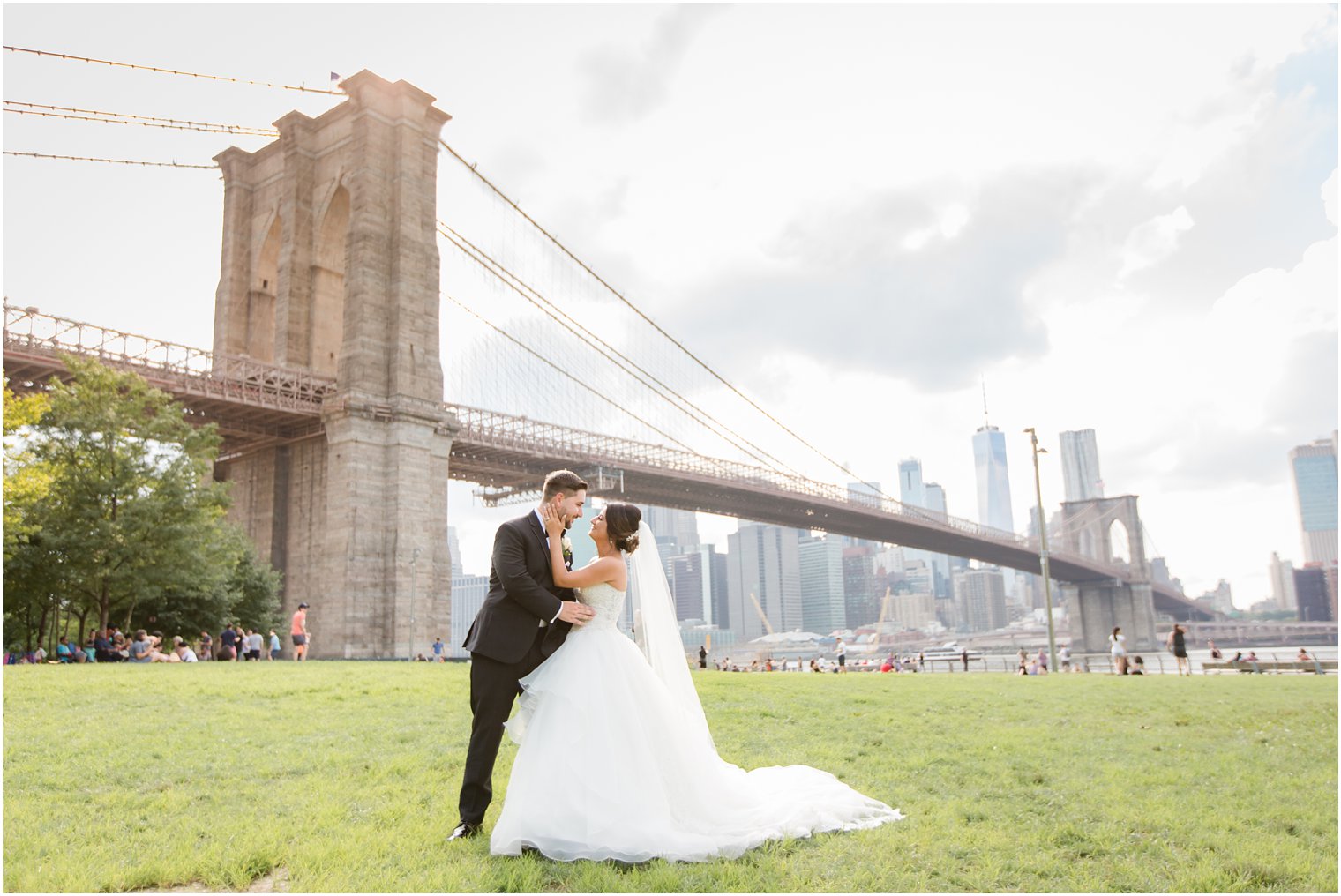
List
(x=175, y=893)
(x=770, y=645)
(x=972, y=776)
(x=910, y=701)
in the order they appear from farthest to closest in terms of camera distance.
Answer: (x=770, y=645), (x=910, y=701), (x=972, y=776), (x=175, y=893)

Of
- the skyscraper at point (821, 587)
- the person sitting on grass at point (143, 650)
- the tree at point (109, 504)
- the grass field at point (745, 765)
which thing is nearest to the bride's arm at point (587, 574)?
the grass field at point (745, 765)

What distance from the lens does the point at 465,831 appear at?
4.78m

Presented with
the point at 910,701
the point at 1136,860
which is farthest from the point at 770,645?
the point at 1136,860

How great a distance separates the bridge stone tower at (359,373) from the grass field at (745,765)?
69.5 ft

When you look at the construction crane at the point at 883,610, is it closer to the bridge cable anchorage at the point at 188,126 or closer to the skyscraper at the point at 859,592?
the skyscraper at the point at 859,592

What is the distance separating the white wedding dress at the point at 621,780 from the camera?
446 centimetres

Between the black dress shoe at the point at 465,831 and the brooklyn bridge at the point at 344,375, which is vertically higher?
the brooklyn bridge at the point at 344,375

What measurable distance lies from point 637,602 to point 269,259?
134 feet

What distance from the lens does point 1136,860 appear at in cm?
446

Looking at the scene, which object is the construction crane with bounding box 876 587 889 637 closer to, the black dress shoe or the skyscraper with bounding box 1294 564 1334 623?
the skyscraper with bounding box 1294 564 1334 623

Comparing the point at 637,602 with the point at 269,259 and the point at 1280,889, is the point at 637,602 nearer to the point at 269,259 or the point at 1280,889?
the point at 1280,889

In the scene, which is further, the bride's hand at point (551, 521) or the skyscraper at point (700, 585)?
the skyscraper at point (700, 585)

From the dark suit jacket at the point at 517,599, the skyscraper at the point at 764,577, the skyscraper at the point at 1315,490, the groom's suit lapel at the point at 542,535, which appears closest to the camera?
the dark suit jacket at the point at 517,599

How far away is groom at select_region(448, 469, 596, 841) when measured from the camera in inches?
193
